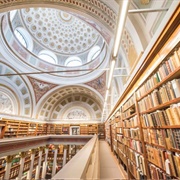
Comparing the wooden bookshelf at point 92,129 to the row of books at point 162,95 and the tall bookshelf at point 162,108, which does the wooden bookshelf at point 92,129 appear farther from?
the row of books at point 162,95

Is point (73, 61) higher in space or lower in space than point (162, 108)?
higher

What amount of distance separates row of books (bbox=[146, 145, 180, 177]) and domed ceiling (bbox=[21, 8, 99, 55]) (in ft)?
42.0

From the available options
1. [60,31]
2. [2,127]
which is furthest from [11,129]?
[60,31]

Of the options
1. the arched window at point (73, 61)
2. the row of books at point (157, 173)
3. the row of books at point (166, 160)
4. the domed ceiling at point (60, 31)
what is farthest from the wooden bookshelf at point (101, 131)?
the row of books at point (166, 160)

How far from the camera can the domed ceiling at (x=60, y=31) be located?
40.7ft

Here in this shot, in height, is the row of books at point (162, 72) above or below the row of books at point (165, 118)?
above

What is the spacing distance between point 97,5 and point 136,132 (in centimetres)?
426

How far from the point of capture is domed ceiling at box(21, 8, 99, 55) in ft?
40.7

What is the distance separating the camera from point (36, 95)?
39.3 feet

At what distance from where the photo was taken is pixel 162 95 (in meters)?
1.81

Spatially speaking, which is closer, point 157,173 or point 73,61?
point 157,173

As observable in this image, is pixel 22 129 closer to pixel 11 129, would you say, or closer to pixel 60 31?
pixel 11 129

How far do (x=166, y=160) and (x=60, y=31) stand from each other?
16.0 m

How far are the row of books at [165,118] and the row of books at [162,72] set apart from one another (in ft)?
1.61
